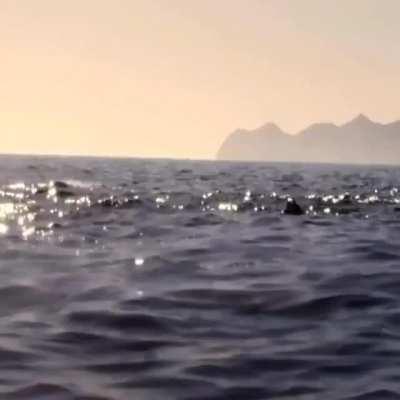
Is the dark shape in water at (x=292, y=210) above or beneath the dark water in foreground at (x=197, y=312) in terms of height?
above

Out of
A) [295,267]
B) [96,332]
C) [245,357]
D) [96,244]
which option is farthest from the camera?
[96,244]

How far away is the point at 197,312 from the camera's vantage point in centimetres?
1167

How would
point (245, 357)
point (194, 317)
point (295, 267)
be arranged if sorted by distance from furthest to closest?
point (295, 267) < point (194, 317) < point (245, 357)

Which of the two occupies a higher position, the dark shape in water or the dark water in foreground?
the dark shape in water

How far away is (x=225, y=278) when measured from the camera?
47.3 ft

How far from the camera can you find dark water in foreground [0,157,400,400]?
334 inches

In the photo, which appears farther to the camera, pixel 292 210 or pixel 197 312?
pixel 292 210

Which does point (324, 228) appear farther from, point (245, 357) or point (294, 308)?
point (245, 357)

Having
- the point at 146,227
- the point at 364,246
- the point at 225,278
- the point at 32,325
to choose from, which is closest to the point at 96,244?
the point at 146,227

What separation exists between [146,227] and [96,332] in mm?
12463

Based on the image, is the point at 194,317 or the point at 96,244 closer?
the point at 194,317

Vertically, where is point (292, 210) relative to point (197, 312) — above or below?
above

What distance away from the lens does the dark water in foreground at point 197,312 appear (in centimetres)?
849

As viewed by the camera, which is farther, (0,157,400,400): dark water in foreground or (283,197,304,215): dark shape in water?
(283,197,304,215): dark shape in water
